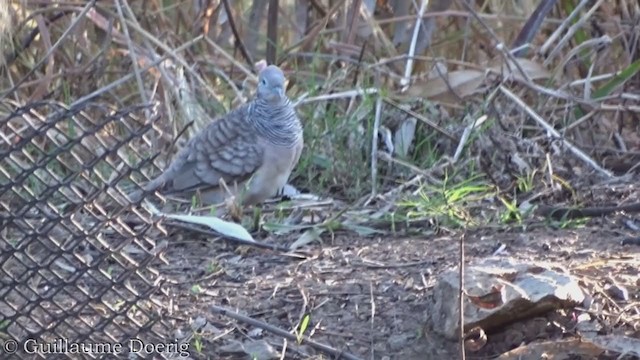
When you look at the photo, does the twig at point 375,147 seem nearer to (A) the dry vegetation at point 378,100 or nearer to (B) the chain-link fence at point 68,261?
(A) the dry vegetation at point 378,100

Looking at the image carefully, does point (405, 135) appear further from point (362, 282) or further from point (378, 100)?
point (362, 282)

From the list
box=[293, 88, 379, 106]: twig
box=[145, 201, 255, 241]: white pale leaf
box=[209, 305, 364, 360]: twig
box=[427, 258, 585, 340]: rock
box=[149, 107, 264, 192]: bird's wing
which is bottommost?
box=[149, 107, 264, 192]: bird's wing

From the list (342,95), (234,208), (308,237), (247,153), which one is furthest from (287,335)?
(342,95)

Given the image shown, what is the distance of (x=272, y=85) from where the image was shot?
5059mm

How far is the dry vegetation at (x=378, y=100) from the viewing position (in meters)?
4.18

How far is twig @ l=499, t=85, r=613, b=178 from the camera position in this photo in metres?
4.84

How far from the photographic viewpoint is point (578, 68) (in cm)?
589

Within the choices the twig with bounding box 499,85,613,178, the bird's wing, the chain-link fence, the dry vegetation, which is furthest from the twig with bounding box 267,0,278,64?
the chain-link fence

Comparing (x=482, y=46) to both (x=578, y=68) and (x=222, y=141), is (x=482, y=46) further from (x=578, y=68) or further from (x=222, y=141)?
(x=222, y=141)

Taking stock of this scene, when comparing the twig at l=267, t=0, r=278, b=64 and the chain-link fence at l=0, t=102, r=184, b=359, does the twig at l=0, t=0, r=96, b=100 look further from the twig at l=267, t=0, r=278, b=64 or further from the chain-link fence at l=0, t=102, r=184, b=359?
the chain-link fence at l=0, t=102, r=184, b=359

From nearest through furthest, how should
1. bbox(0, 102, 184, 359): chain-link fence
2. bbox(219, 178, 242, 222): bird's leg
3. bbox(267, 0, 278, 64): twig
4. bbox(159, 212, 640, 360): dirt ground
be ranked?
bbox(0, 102, 184, 359): chain-link fence < bbox(159, 212, 640, 360): dirt ground < bbox(219, 178, 242, 222): bird's leg < bbox(267, 0, 278, 64): twig

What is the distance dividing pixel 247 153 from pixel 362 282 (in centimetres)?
160

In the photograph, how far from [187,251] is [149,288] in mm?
1051

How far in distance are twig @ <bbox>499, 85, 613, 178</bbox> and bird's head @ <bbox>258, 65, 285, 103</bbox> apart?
0.92 metres
